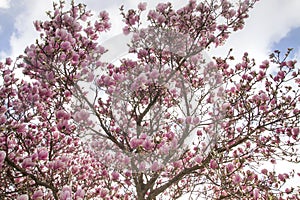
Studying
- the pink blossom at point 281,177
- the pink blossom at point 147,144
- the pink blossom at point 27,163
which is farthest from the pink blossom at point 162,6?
the pink blossom at point 281,177

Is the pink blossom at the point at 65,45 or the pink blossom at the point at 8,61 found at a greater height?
the pink blossom at the point at 8,61

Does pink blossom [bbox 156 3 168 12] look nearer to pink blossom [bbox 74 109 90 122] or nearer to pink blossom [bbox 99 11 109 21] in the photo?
pink blossom [bbox 99 11 109 21]

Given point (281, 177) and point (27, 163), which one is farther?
point (281, 177)

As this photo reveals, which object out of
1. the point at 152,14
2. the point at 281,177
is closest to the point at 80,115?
the point at 152,14

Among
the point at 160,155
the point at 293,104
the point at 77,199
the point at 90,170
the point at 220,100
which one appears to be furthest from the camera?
the point at 90,170

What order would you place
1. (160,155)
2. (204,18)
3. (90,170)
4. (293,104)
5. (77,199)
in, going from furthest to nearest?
(90,170) < (204,18) < (293,104) < (160,155) < (77,199)

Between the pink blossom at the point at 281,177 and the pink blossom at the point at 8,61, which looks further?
the pink blossom at the point at 281,177

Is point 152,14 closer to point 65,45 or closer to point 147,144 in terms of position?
point 65,45

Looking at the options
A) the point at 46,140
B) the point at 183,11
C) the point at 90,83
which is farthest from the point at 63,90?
the point at 183,11

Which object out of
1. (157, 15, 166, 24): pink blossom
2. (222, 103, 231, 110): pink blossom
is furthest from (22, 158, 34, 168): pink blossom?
(157, 15, 166, 24): pink blossom

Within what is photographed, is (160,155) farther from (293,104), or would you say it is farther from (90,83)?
(293,104)

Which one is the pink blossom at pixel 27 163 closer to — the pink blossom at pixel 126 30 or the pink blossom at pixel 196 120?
the pink blossom at pixel 196 120

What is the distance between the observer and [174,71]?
16.4 feet

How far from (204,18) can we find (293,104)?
2.18 metres
